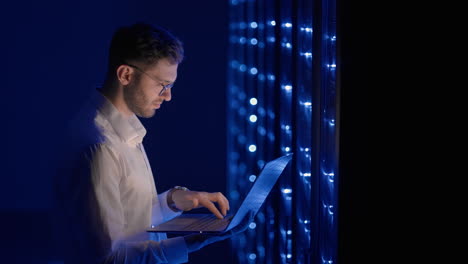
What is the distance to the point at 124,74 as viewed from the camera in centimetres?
163

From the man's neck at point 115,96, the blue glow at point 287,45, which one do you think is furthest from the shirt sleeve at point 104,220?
the blue glow at point 287,45

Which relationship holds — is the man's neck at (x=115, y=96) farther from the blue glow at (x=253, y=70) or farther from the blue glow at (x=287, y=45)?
the blue glow at (x=253, y=70)

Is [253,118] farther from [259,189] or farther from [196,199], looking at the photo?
[259,189]

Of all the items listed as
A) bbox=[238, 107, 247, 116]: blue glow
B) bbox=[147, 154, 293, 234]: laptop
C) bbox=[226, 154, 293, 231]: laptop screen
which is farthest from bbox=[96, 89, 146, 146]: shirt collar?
bbox=[238, 107, 247, 116]: blue glow

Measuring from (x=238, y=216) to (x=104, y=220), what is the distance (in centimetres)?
37

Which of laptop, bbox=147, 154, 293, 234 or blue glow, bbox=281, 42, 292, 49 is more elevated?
blue glow, bbox=281, 42, 292, 49

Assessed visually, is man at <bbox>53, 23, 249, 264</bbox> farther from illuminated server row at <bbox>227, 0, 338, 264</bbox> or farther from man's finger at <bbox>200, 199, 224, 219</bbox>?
illuminated server row at <bbox>227, 0, 338, 264</bbox>

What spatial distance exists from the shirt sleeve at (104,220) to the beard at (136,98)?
26 centimetres

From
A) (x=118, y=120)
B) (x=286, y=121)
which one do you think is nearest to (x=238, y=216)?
(x=118, y=120)

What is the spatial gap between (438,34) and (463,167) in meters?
0.33

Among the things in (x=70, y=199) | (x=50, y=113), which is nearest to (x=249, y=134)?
(x=50, y=113)

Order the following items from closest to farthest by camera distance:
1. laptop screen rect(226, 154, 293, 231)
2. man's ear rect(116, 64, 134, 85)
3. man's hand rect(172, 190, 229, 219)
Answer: laptop screen rect(226, 154, 293, 231)
man's ear rect(116, 64, 134, 85)
man's hand rect(172, 190, 229, 219)

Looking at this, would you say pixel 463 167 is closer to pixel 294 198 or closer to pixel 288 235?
pixel 294 198

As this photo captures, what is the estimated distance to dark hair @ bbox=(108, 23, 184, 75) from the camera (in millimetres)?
1626
